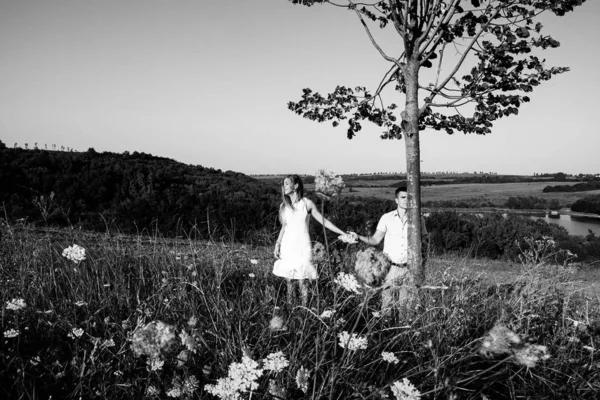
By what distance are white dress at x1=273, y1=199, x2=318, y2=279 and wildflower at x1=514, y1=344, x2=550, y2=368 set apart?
276 cm

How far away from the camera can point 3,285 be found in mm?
2973

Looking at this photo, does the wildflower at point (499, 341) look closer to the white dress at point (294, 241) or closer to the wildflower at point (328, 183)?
the wildflower at point (328, 183)

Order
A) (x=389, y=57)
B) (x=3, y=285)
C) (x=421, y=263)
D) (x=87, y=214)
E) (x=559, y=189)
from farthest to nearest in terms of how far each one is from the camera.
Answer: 1. (x=559, y=189)
2. (x=87, y=214)
3. (x=389, y=57)
4. (x=421, y=263)
5. (x=3, y=285)

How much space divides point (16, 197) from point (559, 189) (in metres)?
44.5

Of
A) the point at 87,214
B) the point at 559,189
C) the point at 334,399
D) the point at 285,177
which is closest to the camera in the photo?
the point at 334,399

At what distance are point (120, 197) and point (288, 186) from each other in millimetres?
17241

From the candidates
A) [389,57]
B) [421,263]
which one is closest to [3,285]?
[421,263]

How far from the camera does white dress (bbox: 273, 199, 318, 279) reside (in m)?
4.36

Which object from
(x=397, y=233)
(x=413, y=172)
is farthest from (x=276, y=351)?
(x=397, y=233)

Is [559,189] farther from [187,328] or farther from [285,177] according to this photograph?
[187,328]

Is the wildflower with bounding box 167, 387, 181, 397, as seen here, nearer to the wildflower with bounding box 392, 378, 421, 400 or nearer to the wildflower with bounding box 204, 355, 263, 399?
the wildflower with bounding box 204, 355, 263, 399

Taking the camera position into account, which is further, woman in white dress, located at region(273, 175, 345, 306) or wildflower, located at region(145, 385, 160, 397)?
woman in white dress, located at region(273, 175, 345, 306)

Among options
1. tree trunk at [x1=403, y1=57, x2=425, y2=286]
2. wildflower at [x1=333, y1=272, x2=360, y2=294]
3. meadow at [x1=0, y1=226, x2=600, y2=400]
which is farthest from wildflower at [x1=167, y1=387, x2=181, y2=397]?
tree trunk at [x1=403, y1=57, x2=425, y2=286]

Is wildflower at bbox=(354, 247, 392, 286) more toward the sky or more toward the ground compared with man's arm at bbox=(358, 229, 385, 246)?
more toward the sky
